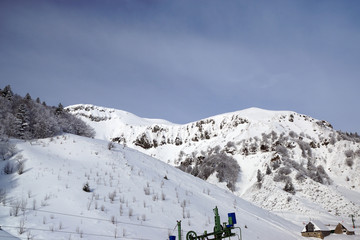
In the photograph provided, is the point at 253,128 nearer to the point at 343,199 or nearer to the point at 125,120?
the point at 343,199

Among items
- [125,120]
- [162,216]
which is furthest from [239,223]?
[125,120]

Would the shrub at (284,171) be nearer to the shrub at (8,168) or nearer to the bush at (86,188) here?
the bush at (86,188)

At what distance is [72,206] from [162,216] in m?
3.91

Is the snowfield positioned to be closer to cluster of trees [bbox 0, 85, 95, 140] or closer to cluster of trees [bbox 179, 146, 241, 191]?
cluster of trees [bbox 0, 85, 95, 140]

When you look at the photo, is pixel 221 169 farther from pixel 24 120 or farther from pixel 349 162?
pixel 24 120

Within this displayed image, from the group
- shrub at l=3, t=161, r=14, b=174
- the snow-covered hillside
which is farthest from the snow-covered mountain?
shrub at l=3, t=161, r=14, b=174

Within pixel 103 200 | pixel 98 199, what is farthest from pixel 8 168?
pixel 103 200

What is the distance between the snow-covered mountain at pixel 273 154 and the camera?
1699 inches

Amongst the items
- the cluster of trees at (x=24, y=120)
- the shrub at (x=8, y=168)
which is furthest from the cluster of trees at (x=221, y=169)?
the shrub at (x=8, y=168)

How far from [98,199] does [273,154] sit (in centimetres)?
5170

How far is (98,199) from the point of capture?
11125 mm

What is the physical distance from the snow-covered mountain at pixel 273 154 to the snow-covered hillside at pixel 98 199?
94.3ft

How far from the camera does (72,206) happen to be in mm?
9914

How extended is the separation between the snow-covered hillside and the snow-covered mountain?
94.3 ft
